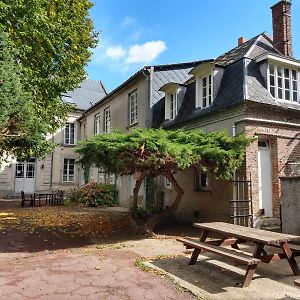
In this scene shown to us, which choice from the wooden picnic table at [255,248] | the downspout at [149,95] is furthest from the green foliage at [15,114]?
the wooden picnic table at [255,248]

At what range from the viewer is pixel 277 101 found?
11.1 meters

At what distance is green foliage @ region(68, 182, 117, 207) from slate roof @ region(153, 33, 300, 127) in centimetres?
704

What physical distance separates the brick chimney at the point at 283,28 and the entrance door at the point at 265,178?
16.0 feet

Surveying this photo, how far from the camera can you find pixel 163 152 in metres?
8.36

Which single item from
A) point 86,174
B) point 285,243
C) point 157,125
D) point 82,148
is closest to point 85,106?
point 86,174

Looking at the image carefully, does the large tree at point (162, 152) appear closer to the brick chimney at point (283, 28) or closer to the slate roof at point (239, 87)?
the slate roof at point (239, 87)

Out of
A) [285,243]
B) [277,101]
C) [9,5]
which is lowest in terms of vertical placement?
[285,243]

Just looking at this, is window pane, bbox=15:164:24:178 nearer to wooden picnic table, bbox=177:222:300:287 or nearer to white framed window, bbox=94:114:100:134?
white framed window, bbox=94:114:100:134

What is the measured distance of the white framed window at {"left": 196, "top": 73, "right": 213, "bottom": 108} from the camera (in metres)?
12.4

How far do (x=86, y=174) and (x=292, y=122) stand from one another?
53.4 feet

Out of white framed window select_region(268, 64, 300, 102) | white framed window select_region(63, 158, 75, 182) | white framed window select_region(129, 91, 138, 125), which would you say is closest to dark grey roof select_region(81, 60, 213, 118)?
white framed window select_region(129, 91, 138, 125)

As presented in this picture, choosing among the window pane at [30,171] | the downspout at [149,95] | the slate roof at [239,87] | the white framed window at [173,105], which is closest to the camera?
the slate roof at [239,87]

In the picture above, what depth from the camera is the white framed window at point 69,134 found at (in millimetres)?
27578

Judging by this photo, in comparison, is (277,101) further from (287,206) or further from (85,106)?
(85,106)
